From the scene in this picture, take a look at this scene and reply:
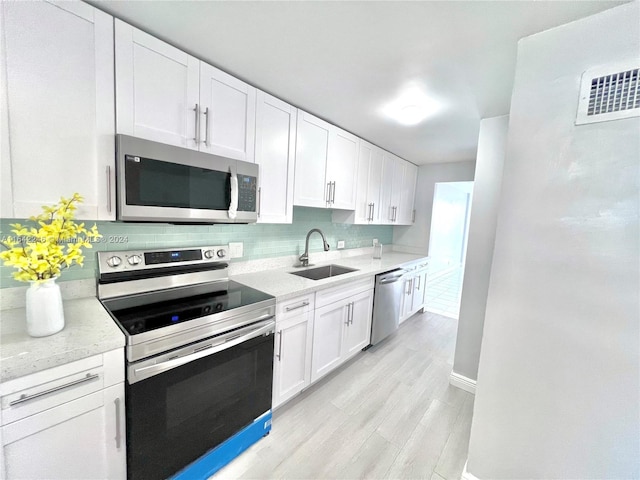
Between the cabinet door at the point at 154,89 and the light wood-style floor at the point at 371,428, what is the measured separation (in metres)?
1.93

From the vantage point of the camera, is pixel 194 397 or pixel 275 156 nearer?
pixel 194 397

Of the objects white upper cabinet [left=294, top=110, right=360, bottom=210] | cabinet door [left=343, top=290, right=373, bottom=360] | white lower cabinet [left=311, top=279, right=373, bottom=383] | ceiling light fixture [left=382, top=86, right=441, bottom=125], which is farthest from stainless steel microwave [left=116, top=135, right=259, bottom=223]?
cabinet door [left=343, top=290, right=373, bottom=360]

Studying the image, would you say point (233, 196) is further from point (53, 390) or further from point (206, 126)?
point (53, 390)

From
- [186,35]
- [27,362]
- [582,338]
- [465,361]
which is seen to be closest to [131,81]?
[186,35]

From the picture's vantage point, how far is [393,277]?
280 centimetres

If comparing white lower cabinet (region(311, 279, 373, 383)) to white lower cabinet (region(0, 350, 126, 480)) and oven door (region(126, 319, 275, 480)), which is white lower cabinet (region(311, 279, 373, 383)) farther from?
white lower cabinet (region(0, 350, 126, 480))

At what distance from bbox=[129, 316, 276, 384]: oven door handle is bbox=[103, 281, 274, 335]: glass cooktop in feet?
0.49

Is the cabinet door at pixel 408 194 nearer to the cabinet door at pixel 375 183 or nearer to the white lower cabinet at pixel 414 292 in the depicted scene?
the cabinet door at pixel 375 183

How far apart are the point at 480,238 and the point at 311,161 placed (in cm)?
158

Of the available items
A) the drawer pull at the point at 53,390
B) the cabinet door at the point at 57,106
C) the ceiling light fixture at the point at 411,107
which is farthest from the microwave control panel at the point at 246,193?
the ceiling light fixture at the point at 411,107

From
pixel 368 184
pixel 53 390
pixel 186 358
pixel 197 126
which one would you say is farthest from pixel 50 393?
pixel 368 184

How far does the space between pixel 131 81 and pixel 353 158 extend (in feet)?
6.45

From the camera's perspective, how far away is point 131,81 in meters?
1.23

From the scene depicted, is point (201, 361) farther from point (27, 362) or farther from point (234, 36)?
point (234, 36)
